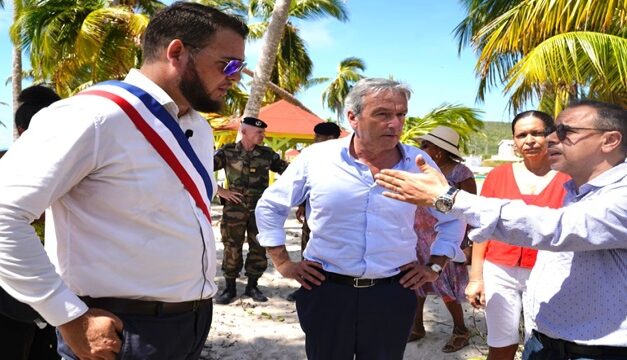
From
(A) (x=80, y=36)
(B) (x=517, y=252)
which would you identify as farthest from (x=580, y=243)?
(A) (x=80, y=36)

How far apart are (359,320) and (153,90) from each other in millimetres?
1510

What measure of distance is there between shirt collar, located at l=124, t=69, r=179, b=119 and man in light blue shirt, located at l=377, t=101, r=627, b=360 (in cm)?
85

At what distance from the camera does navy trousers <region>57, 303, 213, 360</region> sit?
143 cm

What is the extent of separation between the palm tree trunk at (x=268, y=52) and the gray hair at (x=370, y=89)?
18.4 ft

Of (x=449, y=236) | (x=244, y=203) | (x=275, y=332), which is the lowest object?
(x=275, y=332)

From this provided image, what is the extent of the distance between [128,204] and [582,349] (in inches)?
67.7

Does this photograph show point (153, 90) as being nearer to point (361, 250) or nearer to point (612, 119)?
point (361, 250)

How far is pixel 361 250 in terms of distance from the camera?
2.36 m

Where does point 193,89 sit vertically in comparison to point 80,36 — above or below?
below

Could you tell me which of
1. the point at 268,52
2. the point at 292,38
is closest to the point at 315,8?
the point at 292,38

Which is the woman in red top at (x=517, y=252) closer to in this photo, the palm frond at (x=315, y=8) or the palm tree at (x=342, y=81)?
the palm frond at (x=315, y=8)

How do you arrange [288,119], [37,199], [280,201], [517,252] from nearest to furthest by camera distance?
[37,199]
[280,201]
[517,252]
[288,119]

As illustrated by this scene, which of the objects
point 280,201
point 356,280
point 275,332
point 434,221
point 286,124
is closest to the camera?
point 356,280

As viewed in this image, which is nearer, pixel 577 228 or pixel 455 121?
pixel 577 228
